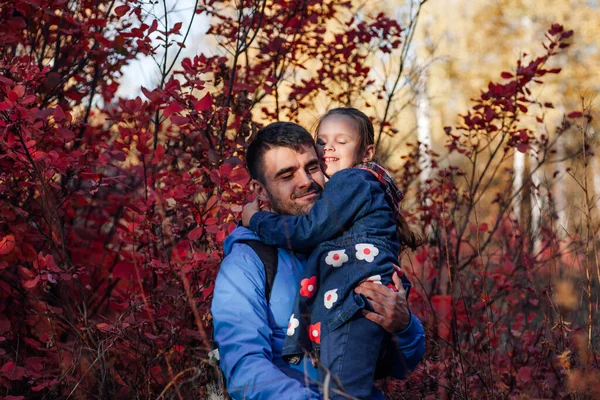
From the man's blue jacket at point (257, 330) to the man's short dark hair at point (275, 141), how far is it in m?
0.43

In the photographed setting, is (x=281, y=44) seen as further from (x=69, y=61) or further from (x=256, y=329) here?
(x=256, y=329)

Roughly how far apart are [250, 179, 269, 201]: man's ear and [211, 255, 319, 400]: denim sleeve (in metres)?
0.49

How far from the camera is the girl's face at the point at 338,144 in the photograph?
304 cm

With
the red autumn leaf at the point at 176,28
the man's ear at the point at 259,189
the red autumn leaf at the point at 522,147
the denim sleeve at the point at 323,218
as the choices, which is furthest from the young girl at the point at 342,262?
the red autumn leaf at the point at 522,147

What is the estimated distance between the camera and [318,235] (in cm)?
251

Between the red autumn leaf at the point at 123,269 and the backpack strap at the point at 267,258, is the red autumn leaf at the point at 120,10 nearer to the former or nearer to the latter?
the red autumn leaf at the point at 123,269

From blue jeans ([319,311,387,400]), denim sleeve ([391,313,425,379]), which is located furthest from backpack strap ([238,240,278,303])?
denim sleeve ([391,313,425,379])

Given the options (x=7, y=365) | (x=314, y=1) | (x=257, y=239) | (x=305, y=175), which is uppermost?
(x=314, y=1)

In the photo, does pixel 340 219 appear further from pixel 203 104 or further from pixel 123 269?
pixel 123 269

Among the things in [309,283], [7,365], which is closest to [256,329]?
[309,283]

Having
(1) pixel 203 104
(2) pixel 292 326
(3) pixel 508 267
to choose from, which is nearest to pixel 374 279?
(2) pixel 292 326

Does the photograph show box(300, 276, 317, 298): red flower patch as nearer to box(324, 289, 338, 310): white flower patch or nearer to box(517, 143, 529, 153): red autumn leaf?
box(324, 289, 338, 310): white flower patch

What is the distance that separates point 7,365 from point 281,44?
2.55m

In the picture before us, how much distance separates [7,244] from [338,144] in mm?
1737
